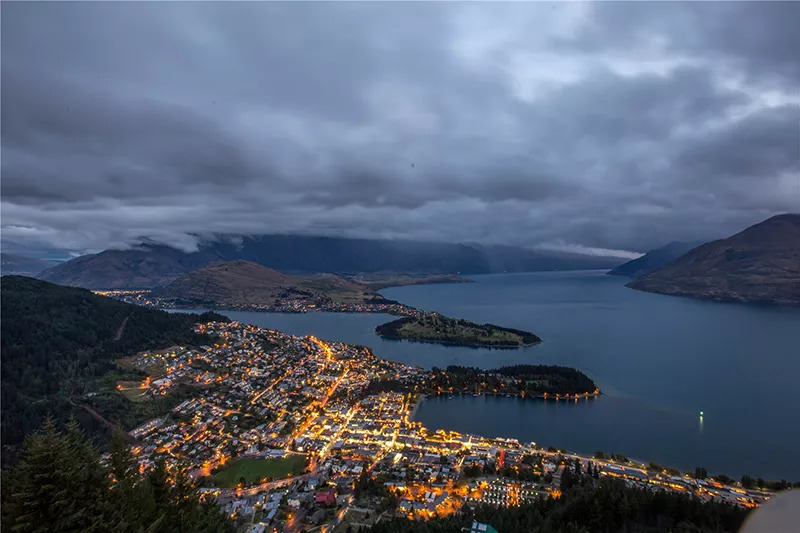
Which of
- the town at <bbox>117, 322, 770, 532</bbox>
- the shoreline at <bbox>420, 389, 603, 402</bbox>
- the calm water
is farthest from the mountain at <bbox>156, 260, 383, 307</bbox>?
the shoreline at <bbox>420, 389, 603, 402</bbox>

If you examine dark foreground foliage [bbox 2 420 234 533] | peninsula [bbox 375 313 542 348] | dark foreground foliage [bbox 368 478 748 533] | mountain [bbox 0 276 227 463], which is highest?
dark foreground foliage [bbox 2 420 234 533]

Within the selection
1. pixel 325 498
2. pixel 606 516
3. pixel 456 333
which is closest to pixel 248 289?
pixel 456 333

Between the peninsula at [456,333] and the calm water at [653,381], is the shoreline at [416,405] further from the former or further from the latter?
the peninsula at [456,333]

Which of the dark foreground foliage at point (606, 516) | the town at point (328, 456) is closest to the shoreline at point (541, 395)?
the town at point (328, 456)

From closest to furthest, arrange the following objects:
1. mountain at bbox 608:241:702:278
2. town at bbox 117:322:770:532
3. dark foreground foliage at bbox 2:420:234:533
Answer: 1. dark foreground foliage at bbox 2:420:234:533
2. town at bbox 117:322:770:532
3. mountain at bbox 608:241:702:278

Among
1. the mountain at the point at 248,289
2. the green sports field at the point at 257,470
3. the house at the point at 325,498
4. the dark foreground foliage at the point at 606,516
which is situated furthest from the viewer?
the mountain at the point at 248,289

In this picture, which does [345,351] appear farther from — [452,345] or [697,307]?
[697,307]

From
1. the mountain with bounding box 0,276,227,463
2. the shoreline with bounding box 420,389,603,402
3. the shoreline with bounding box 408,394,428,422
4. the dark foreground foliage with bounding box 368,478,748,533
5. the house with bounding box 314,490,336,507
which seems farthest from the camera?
the shoreline with bounding box 420,389,603,402

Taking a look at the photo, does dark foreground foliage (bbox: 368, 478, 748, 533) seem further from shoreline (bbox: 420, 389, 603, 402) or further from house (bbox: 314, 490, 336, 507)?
shoreline (bbox: 420, 389, 603, 402)
